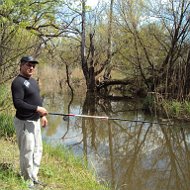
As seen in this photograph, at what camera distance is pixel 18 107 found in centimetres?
499

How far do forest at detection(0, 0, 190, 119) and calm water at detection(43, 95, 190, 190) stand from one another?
1727mm

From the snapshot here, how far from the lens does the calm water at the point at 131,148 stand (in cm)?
754

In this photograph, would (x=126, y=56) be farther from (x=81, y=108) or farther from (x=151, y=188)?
(x=151, y=188)

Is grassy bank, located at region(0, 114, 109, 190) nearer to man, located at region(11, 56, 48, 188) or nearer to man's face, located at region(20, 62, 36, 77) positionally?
man, located at region(11, 56, 48, 188)

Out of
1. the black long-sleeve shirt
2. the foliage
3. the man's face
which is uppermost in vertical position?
the man's face

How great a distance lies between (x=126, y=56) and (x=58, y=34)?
516 cm

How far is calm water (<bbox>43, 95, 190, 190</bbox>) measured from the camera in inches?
297

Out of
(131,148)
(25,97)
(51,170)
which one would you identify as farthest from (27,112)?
(131,148)

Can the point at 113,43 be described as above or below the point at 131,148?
above

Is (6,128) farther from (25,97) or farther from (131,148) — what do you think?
(25,97)

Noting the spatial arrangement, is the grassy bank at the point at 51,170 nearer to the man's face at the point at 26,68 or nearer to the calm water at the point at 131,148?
the calm water at the point at 131,148

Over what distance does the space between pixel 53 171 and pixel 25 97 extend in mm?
1784

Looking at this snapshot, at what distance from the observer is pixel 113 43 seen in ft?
74.5

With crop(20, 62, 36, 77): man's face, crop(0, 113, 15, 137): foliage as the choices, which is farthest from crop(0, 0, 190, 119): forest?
crop(20, 62, 36, 77): man's face
